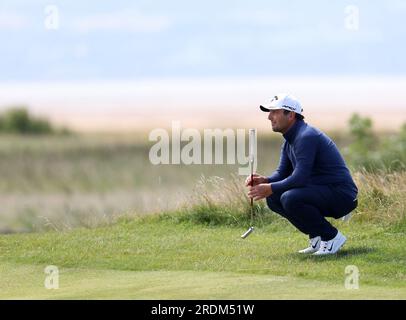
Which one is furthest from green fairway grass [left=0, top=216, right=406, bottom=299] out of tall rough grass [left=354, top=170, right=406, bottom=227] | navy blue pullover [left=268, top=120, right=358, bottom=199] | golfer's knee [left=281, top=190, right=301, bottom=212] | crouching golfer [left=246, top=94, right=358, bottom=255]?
navy blue pullover [left=268, top=120, right=358, bottom=199]

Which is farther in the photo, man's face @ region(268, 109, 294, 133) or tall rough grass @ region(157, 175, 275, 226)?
tall rough grass @ region(157, 175, 275, 226)

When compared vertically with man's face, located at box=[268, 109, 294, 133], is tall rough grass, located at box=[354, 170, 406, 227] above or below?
below

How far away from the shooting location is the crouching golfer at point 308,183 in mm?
11008

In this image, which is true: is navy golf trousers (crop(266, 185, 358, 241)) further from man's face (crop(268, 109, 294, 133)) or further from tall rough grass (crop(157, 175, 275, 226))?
tall rough grass (crop(157, 175, 275, 226))

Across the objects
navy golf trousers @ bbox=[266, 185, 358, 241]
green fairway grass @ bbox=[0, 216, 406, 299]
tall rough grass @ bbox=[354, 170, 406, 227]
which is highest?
navy golf trousers @ bbox=[266, 185, 358, 241]

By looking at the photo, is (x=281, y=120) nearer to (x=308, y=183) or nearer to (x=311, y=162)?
(x=311, y=162)

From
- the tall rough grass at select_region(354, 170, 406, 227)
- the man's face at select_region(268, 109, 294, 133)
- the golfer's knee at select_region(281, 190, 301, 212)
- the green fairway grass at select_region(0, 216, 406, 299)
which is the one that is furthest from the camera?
the tall rough grass at select_region(354, 170, 406, 227)

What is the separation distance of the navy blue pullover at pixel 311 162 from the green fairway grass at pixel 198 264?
762 millimetres

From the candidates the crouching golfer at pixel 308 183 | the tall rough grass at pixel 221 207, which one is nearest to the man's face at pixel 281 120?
the crouching golfer at pixel 308 183

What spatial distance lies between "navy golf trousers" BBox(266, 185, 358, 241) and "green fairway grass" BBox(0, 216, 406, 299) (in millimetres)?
300

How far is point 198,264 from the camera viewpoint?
1117 centimetres

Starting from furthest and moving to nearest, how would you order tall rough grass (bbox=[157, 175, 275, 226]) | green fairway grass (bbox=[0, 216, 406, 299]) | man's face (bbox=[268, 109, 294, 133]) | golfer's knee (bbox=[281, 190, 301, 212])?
tall rough grass (bbox=[157, 175, 275, 226]) → man's face (bbox=[268, 109, 294, 133]) → golfer's knee (bbox=[281, 190, 301, 212]) → green fairway grass (bbox=[0, 216, 406, 299])

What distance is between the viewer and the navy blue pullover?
36.1 ft
